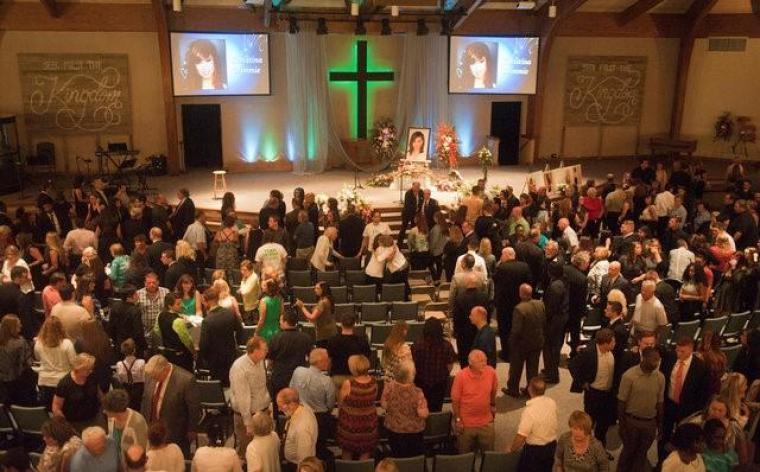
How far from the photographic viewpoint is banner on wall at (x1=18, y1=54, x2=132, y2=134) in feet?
50.8

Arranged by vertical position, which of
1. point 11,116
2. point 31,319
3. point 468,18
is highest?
point 468,18

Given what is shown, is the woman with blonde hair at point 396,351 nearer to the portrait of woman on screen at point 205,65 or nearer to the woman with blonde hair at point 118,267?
the woman with blonde hair at point 118,267

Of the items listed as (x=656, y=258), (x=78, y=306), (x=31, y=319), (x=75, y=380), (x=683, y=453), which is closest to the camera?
(x=683, y=453)

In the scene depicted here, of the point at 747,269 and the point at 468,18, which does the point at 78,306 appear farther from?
the point at 468,18

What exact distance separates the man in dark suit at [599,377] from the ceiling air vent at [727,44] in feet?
50.2

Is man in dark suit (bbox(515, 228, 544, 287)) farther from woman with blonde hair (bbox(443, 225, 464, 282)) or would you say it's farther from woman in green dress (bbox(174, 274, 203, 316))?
woman in green dress (bbox(174, 274, 203, 316))

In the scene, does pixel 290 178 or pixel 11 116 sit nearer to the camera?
pixel 11 116

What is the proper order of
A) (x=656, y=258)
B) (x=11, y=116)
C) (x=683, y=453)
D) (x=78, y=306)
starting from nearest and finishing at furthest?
(x=683, y=453), (x=78, y=306), (x=656, y=258), (x=11, y=116)

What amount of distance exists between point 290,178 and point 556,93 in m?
7.62

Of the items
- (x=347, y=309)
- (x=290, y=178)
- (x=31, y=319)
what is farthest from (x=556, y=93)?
(x=31, y=319)

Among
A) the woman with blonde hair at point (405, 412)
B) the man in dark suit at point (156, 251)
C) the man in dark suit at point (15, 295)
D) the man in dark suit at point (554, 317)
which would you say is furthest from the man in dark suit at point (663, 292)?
the man in dark suit at point (15, 295)

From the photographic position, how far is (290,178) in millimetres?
16438

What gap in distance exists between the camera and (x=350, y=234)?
9.87 meters

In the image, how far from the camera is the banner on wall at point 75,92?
50.8 feet
